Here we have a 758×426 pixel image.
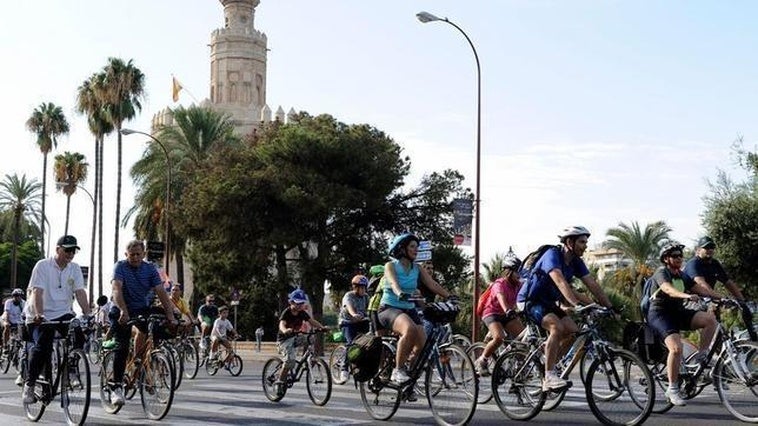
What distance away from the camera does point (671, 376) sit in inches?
371

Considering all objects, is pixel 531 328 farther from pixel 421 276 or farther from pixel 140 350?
pixel 140 350

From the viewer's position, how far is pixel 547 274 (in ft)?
30.2

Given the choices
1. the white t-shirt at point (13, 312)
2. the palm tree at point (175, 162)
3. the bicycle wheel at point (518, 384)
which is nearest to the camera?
the bicycle wheel at point (518, 384)

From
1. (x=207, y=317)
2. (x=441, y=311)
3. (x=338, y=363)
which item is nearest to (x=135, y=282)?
(x=441, y=311)

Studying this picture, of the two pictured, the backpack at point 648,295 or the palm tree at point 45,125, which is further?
the palm tree at point 45,125

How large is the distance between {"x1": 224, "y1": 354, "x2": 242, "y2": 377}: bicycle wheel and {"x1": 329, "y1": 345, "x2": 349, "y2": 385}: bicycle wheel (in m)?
5.88

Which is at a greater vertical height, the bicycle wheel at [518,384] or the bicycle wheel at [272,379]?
the bicycle wheel at [518,384]

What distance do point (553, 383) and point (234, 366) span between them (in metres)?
12.1

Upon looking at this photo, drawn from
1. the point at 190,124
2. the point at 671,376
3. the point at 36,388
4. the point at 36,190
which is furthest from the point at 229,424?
the point at 36,190

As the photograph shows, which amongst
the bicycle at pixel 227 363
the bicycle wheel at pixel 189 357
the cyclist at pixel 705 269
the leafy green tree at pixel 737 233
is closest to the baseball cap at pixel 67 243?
the cyclist at pixel 705 269

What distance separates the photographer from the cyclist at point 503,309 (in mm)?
12797

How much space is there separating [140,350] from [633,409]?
467cm

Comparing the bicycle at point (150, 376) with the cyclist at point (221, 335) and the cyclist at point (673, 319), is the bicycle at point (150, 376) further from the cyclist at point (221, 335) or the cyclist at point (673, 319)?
the cyclist at point (221, 335)

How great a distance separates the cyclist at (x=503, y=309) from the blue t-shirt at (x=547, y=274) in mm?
3443
